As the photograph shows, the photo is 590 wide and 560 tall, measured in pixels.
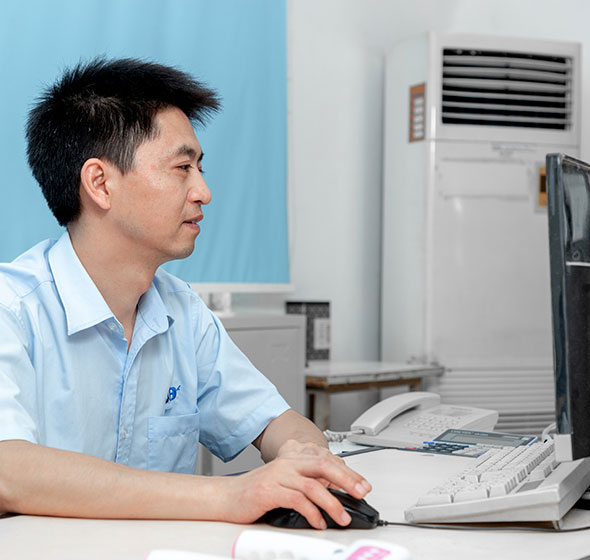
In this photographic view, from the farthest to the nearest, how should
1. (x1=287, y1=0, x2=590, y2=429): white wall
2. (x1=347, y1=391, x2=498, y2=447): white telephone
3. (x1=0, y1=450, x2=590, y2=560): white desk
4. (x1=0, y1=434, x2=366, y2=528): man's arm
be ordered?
(x1=287, y1=0, x2=590, y2=429): white wall → (x1=347, y1=391, x2=498, y2=447): white telephone → (x1=0, y1=434, x2=366, y2=528): man's arm → (x1=0, y1=450, x2=590, y2=560): white desk

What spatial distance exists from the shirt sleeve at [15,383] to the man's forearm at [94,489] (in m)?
0.04

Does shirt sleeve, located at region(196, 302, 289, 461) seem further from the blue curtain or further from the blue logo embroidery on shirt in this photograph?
the blue curtain

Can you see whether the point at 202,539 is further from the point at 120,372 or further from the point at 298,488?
the point at 120,372

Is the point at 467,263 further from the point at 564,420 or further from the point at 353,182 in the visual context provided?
the point at 564,420

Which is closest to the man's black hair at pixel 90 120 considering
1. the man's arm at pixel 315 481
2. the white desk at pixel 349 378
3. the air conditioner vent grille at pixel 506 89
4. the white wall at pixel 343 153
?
the man's arm at pixel 315 481

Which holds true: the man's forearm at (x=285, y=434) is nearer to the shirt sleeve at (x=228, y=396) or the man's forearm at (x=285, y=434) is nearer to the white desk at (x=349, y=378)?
the shirt sleeve at (x=228, y=396)

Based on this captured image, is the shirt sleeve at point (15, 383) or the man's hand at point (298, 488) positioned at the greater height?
the shirt sleeve at point (15, 383)

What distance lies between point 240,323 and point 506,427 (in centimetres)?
128

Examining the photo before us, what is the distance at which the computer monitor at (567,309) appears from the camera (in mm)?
930

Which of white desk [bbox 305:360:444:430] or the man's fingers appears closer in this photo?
the man's fingers

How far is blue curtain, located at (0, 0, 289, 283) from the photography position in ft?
7.88

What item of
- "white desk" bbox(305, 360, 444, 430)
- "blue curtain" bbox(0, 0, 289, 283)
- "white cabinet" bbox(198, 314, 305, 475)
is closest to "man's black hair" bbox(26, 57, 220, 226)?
"blue curtain" bbox(0, 0, 289, 283)

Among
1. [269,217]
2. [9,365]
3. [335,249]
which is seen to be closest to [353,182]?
[335,249]

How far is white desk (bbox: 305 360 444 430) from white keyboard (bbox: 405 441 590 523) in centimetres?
172
